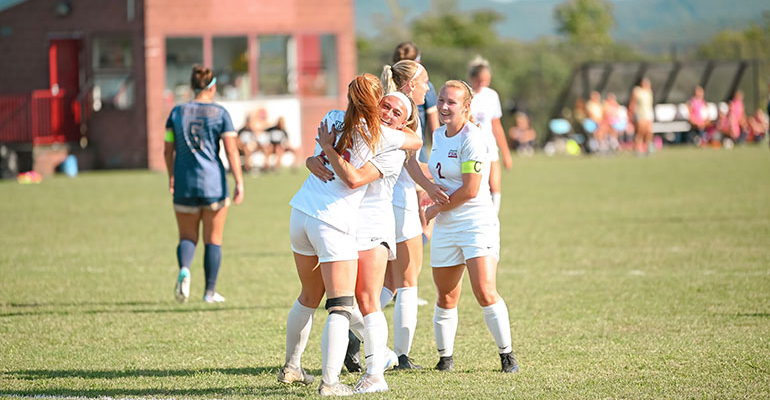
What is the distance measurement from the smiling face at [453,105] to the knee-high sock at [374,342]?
127cm

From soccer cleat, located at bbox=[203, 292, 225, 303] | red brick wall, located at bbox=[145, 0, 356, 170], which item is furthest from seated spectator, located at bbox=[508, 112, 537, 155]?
soccer cleat, located at bbox=[203, 292, 225, 303]

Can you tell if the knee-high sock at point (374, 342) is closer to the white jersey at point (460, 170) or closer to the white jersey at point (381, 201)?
the white jersey at point (381, 201)

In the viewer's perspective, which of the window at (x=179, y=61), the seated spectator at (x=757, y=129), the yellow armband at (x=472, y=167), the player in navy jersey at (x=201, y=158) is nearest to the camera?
the yellow armband at (x=472, y=167)

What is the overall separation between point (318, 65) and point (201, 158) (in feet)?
67.6

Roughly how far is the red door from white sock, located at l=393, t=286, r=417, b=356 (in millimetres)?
22930

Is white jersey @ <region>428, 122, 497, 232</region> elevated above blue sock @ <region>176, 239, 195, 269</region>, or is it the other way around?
white jersey @ <region>428, 122, 497, 232</region>

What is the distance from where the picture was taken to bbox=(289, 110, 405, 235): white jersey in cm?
510

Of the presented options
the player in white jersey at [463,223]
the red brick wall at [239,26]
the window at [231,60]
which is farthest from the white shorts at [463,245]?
the window at [231,60]

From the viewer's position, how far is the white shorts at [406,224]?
19.6ft

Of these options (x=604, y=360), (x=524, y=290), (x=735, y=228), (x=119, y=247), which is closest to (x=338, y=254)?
(x=604, y=360)

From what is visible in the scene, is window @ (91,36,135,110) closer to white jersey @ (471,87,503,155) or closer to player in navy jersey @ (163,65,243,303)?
player in navy jersey @ (163,65,243,303)

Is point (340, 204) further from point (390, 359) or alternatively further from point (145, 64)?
point (145, 64)

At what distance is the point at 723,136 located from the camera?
33750 millimetres

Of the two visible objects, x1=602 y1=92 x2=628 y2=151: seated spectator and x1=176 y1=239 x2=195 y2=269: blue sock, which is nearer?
x1=176 y1=239 x2=195 y2=269: blue sock
